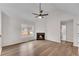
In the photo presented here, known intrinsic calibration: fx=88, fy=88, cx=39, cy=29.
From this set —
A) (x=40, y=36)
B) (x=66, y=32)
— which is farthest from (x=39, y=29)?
(x=66, y=32)

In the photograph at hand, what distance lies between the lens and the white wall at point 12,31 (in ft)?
5.26

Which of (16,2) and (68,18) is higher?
(16,2)

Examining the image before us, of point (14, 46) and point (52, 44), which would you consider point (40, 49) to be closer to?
point (52, 44)

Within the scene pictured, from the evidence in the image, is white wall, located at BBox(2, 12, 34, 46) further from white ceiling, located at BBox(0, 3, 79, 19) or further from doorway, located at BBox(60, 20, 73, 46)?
doorway, located at BBox(60, 20, 73, 46)

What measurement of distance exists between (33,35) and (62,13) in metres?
0.70

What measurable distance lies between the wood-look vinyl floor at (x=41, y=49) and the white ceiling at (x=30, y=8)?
22.0 inches

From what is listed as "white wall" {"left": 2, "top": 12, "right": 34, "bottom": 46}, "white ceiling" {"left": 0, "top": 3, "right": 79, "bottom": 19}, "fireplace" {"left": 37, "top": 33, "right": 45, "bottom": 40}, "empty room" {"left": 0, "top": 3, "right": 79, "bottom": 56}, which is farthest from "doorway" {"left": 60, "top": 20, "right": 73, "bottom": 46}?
"white wall" {"left": 2, "top": 12, "right": 34, "bottom": 46}

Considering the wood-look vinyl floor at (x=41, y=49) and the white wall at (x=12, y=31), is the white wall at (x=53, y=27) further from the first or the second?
the white wall at (x=12, y=31)

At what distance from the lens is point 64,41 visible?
1.74m

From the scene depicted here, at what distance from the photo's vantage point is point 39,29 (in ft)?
5.99

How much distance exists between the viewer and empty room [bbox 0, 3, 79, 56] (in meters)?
1.53

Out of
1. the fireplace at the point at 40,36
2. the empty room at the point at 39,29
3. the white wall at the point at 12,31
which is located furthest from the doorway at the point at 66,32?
the white wall at the point at 12,31

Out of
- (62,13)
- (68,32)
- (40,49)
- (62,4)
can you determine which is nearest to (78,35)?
(68,32)

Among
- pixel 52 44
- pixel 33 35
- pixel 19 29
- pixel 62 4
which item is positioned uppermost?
pixel 62 4
